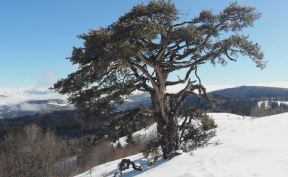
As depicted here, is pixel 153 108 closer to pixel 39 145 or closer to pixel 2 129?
pixel 39 145

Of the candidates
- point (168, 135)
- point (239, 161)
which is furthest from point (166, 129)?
point (239, 161)

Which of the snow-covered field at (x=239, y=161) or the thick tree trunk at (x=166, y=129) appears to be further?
the thick tree trunk at (x=166, y=129)

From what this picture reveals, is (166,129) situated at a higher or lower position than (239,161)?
higher

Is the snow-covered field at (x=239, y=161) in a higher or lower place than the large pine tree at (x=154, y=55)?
lower

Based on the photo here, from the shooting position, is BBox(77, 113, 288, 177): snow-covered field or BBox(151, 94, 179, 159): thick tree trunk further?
BBox(151, 94, 179, 159): thick tree trunk

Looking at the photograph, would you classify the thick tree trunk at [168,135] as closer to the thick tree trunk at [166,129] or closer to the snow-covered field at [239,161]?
the thick tree trunk at [166,129]

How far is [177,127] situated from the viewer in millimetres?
24656

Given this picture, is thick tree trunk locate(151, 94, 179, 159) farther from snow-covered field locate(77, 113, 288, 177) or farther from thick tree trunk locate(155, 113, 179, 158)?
snow-covered field locate(77, 113, 288, 177)

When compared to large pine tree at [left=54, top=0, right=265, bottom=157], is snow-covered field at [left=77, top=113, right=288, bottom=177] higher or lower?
lower

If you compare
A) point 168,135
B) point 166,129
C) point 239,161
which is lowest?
point 239,161

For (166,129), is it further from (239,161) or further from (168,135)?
(239,161)

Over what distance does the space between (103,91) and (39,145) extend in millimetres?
99975

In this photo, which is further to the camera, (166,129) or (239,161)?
(166,129)

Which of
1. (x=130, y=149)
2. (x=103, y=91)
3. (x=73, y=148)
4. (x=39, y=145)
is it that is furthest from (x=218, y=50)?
(x=73, y=148)
